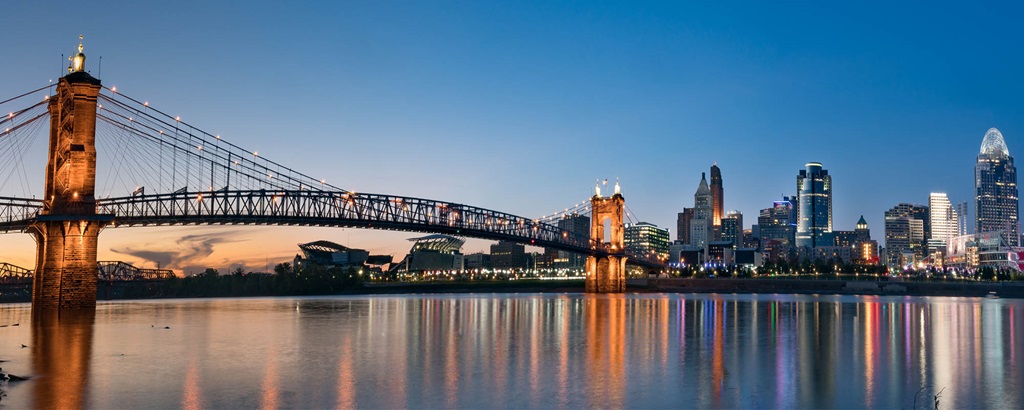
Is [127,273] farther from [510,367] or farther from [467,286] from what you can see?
[510,367]

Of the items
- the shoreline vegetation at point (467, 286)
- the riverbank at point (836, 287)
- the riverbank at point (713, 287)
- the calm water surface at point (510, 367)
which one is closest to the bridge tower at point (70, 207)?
the calm water surface at point (510, 367)

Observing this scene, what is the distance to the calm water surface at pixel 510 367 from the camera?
20.6 metres

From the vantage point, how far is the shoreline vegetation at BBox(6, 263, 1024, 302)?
15175 centimetres

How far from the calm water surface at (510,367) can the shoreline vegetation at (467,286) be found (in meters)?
117

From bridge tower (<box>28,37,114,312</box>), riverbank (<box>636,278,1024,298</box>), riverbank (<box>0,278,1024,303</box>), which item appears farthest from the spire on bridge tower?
riverbank (<box>636,278,1024,298</box>)

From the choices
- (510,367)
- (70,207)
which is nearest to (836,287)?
(70,207)

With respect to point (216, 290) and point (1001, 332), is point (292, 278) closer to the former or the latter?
point (216, 290)

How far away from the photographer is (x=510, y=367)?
27062mm

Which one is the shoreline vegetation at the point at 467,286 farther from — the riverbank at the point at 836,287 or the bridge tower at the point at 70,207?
the bridge tower at the point at 70,207

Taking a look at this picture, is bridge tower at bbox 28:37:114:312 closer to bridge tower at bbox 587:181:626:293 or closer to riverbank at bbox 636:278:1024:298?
bridge tower at bbox 587:181:626:293

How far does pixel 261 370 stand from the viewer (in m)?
26.0

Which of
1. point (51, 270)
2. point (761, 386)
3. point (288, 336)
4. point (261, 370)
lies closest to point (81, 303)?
point (51, 270)

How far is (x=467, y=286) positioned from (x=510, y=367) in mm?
164265

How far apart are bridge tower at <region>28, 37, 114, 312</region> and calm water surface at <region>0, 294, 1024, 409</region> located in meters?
14.0
